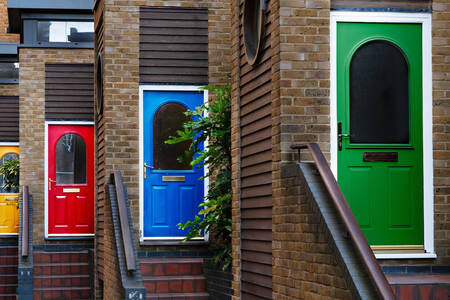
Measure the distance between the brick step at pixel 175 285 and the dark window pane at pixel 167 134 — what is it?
1.99 metres

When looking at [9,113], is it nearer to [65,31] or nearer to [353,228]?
[65,31]

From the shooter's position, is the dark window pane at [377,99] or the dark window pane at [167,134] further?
the dark window pane at [167,134]

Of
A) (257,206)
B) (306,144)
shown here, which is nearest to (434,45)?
(306,144)

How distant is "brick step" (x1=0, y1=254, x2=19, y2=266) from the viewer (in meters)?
16.0

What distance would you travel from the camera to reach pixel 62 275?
48.8ft

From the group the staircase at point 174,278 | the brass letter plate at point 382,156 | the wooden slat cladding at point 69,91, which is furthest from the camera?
the wooden slat cladding at point 69,91

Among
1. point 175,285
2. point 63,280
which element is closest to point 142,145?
point 175,285

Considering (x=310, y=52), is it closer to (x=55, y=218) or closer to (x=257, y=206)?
(x=257, y=206)

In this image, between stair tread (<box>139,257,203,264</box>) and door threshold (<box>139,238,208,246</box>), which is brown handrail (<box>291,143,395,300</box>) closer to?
stair tread (<box>139,257,203,264</box>)

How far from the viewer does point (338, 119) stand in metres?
6.81

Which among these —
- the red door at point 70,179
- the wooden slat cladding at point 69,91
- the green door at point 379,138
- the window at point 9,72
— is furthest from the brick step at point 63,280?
the green door at point 379,138

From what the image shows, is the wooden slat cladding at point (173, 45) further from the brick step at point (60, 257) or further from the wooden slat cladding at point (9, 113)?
the wooden slat cladding at point (9, 113)

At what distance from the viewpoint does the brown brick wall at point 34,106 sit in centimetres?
1634

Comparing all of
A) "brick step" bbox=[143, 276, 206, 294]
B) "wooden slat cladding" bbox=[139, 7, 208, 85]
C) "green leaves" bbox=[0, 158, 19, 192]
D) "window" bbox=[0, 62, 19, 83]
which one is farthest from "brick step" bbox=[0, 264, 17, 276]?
"brick step" bbox=[143, 276, 206, 294]
